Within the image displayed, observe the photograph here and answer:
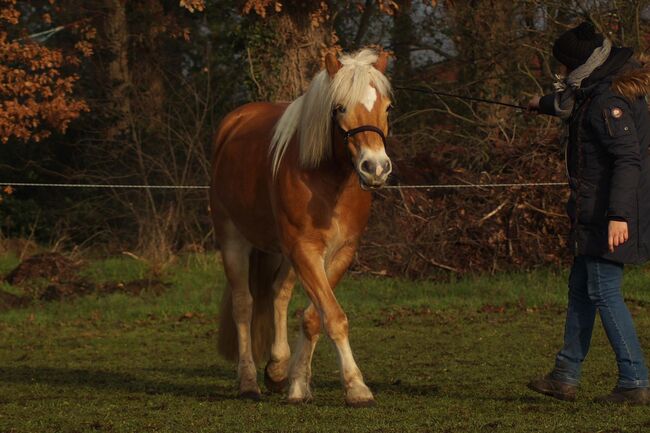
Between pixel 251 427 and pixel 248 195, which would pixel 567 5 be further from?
pixel 251 427

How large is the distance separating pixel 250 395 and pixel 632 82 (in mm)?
2842

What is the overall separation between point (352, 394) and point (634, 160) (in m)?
1.84

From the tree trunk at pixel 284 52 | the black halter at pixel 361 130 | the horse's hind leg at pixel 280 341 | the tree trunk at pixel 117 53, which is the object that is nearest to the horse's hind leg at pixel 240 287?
the horse's hind leg at pixel 280 341

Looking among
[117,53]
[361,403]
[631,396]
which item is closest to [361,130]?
[361,403]

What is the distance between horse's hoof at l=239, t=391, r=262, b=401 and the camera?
686 cm

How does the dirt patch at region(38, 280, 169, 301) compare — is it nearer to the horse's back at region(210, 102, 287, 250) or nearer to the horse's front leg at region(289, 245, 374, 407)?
the horse's back at region(210, 102, 287, 250)

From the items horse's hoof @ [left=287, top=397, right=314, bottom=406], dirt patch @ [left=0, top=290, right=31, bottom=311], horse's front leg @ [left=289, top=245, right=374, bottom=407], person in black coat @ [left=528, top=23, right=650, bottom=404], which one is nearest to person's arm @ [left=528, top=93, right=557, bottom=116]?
person in black coat @ [left=528, top=23, right=650, bottom=404]

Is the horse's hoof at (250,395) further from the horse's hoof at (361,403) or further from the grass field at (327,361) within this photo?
the horse's hoof at (361,403)

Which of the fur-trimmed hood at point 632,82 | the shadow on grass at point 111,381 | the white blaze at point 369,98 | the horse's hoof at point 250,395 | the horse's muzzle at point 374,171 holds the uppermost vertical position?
the fur-trimmed hood at point 632,82

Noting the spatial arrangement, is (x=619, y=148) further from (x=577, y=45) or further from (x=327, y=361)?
(x=327, y=361)

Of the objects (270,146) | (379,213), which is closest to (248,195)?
(270,146)

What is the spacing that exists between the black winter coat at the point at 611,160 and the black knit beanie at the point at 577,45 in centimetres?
11

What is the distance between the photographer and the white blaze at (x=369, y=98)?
6105 millimetres

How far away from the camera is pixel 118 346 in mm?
10078
